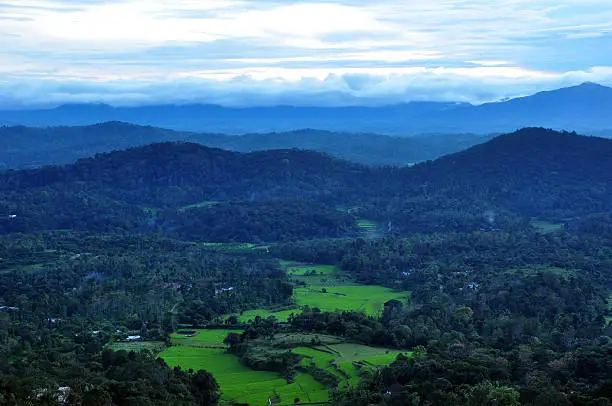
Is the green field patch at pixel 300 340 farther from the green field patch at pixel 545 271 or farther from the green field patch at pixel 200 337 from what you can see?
the green field patch at pixel 545 271

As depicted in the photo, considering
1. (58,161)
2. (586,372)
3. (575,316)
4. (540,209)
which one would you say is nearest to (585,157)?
(540,209)

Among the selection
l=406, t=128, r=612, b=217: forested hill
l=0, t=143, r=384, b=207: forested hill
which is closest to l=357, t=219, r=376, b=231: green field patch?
l=406, t=128, r=612, b=217: forested hill

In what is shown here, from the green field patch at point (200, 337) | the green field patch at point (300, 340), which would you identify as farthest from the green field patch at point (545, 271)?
the green field patch at point (200, 337)

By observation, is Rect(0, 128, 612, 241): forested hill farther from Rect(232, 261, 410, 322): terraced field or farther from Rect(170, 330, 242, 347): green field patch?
Rect(170, 330, 242, 347): green field patch

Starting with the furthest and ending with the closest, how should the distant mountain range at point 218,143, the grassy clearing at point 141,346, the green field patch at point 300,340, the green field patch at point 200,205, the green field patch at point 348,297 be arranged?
the distant mountain range at point 218,143
the green field patch at point 200,205
the green field patch at point 348,297
the green field patch at point 300,340
the grassy clearing at point 141,346

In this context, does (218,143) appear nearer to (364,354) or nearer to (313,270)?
(313,270)

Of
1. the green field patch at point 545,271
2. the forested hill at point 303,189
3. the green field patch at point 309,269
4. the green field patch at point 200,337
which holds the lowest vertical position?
the green field patch at point 309,269

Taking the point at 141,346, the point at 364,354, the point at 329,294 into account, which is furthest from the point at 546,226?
the point at 141,346

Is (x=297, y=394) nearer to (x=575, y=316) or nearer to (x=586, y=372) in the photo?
(x=586, y=372)
